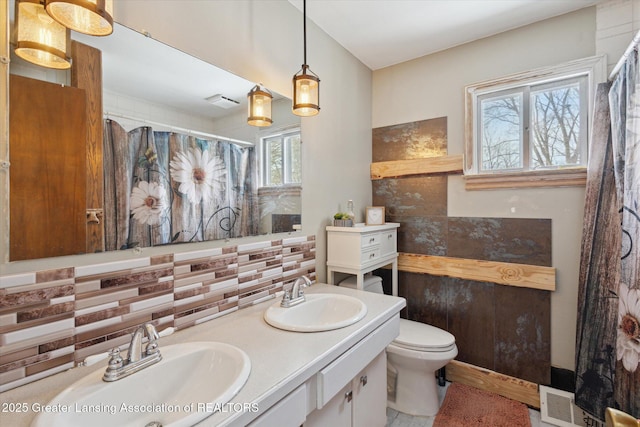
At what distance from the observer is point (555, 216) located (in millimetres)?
1870

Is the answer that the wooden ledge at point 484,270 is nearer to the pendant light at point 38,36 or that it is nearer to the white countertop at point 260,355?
the white countertop at point 260,355

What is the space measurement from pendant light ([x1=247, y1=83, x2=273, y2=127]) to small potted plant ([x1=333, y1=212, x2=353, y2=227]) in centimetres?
76

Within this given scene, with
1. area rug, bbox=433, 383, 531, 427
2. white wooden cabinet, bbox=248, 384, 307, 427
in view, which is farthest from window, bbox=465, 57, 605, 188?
white wooden cabinet, bbox=248, 384, 307, 427

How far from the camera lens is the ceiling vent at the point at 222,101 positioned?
1.38 m

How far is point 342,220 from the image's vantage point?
2006mm

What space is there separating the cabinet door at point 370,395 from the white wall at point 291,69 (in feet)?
2.29

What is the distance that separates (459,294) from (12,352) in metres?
2.34

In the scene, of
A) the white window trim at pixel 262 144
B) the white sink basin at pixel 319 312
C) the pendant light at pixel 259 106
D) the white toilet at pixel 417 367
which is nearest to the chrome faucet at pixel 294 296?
the white sink basin at pixel 319 312

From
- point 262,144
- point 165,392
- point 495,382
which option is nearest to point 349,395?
point 165,392

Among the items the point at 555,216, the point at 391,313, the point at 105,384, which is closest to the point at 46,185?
the point at 105,384

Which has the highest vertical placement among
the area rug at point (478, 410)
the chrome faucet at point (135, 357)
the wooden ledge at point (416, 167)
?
the wooden ledge at point (416, 167)

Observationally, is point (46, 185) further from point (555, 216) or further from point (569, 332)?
point (569, 332)

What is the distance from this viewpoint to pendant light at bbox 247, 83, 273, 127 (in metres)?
1.53

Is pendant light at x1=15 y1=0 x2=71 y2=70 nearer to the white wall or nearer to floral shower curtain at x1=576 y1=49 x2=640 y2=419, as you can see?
the white wall
